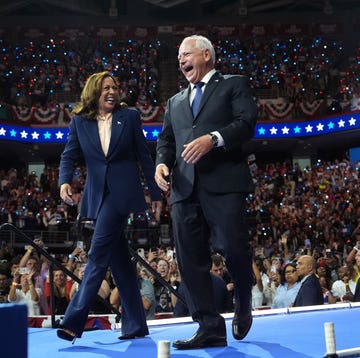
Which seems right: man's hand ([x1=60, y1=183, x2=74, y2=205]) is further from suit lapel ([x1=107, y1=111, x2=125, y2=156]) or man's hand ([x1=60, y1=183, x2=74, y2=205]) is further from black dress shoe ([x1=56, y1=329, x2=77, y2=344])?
black dress shoe ([x1=56, y1=329, x2=77, y2=344])

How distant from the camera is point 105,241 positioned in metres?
3.59

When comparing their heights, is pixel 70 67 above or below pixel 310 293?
above

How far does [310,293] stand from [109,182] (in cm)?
290

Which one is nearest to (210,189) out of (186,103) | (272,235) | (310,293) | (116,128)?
(186,103)

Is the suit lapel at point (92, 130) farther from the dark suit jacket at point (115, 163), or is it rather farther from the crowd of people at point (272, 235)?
the crowd of people at point (272, 235)

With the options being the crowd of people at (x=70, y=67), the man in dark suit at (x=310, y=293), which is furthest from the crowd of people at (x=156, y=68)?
the man in dark suit at (x=310, y=293)

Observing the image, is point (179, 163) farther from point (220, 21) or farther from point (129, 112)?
point (220, 21)

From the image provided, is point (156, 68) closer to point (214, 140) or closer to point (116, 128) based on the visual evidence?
point (116, 128)

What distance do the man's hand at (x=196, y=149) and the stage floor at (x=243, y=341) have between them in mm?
883

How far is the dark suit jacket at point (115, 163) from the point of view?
3.69 meters

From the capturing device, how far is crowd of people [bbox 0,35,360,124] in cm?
Result: 2258

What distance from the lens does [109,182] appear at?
369 centimetres

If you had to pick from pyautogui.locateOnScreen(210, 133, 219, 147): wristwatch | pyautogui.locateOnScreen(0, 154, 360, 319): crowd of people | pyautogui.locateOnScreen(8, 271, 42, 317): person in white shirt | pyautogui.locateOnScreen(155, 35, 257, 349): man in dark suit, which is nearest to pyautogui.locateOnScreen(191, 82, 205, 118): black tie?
pyautogui.locateOnScreen(155, 35, 257, 349): man in dark suit

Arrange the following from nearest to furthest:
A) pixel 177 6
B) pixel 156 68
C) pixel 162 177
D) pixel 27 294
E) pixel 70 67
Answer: pixel 162 177
pixel 27 294
pixel 70 67
pixel 156 68
pixel 177 6
